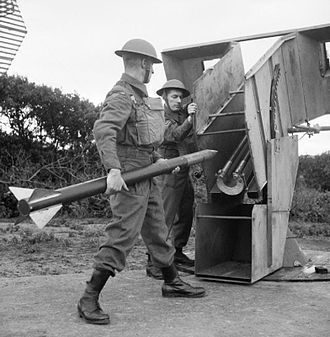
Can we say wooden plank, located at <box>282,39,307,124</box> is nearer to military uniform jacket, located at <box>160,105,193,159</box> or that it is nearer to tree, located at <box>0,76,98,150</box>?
military uniform jacket, located at <box>160,105,193,159</box>

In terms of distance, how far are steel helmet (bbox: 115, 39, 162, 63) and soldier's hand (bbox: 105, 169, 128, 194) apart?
38.1 inches

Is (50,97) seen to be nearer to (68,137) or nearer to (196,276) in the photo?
(68,137)

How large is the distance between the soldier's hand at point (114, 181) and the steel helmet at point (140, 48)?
968mm

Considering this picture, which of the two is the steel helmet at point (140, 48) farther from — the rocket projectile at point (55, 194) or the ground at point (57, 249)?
the ground at point (57, 249)

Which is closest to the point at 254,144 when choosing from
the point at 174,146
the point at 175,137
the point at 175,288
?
the point at 175,137

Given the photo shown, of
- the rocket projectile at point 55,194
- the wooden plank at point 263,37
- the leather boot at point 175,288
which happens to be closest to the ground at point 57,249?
the leather boot at point 175,288

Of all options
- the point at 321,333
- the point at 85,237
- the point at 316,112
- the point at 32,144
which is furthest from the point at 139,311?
the point at 32,144

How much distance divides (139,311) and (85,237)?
4.73 m

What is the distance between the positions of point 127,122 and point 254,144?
4.35ft

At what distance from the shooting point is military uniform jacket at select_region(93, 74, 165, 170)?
4.26 m

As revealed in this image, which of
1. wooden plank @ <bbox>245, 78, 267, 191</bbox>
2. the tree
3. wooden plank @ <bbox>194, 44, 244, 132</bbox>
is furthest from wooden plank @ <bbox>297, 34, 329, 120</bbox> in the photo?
the tree

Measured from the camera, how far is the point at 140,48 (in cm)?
459

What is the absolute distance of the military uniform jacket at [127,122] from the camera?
14.0ft

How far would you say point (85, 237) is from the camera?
9.19 m
